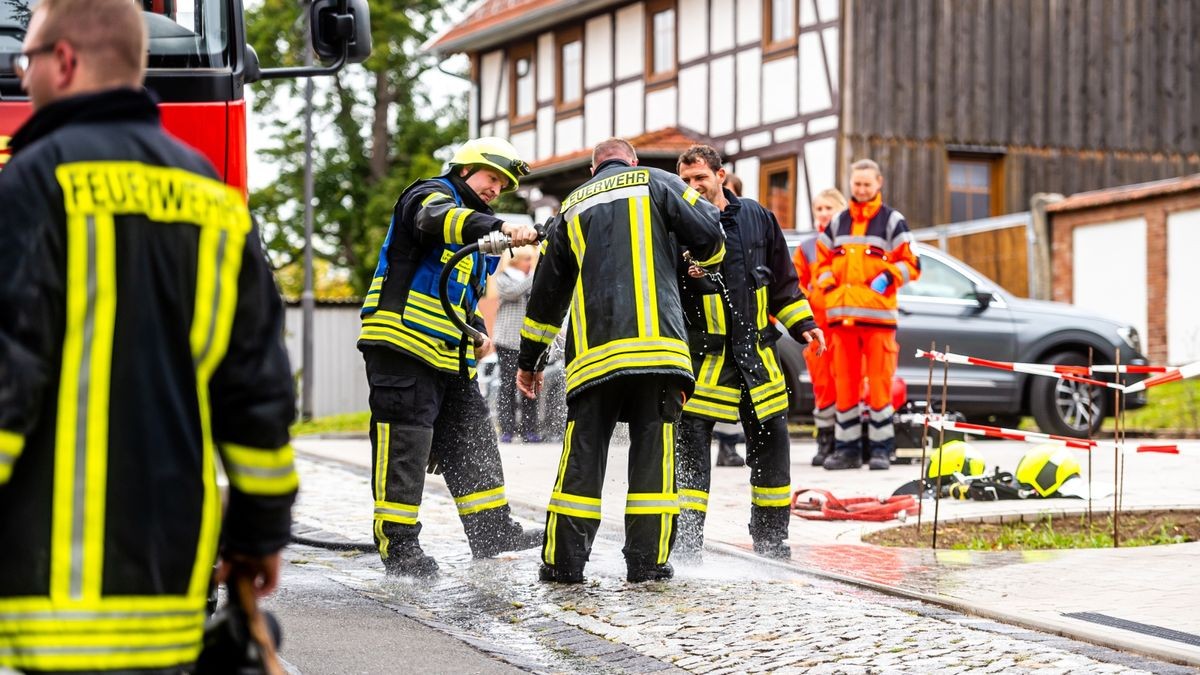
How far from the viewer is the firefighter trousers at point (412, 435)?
25.7 feet

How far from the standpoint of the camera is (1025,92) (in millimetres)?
29562

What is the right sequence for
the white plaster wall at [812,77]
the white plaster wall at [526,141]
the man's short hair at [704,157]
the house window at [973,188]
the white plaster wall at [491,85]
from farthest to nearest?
the white plaster wall at [491,85], the white plaster wall at [526,141], the house window at [973,188], the white plaster wall at [812,77], the man's short hair at [704,157]

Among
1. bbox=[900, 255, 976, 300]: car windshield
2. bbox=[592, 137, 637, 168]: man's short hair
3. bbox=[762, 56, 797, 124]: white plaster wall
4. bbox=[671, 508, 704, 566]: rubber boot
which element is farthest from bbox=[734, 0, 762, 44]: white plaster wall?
bbox=[592, 137, 637, 168]: man's short hair

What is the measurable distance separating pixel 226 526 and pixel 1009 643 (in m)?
3.67

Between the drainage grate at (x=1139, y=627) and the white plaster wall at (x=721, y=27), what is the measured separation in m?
23.7

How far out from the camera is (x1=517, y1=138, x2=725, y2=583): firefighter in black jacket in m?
7.47

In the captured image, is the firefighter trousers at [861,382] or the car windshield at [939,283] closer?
the firefighter trousers at [861,382]

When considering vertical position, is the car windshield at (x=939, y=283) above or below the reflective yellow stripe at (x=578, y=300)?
above

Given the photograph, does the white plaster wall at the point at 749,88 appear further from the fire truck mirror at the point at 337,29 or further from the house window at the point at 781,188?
the fire truck mirror at the point at 337,29

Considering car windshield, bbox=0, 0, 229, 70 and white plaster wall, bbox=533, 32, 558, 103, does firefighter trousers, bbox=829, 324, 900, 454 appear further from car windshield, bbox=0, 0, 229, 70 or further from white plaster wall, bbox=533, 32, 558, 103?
white plaster wall, bbox=533, 32, 558, 103

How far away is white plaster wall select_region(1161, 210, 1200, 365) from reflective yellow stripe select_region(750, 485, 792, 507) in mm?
15915

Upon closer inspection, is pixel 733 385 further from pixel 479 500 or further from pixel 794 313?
pixel 479 500

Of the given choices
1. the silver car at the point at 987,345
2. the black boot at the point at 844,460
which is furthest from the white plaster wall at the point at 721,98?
the black boot at the point at 844,460

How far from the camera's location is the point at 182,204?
3197 mm
